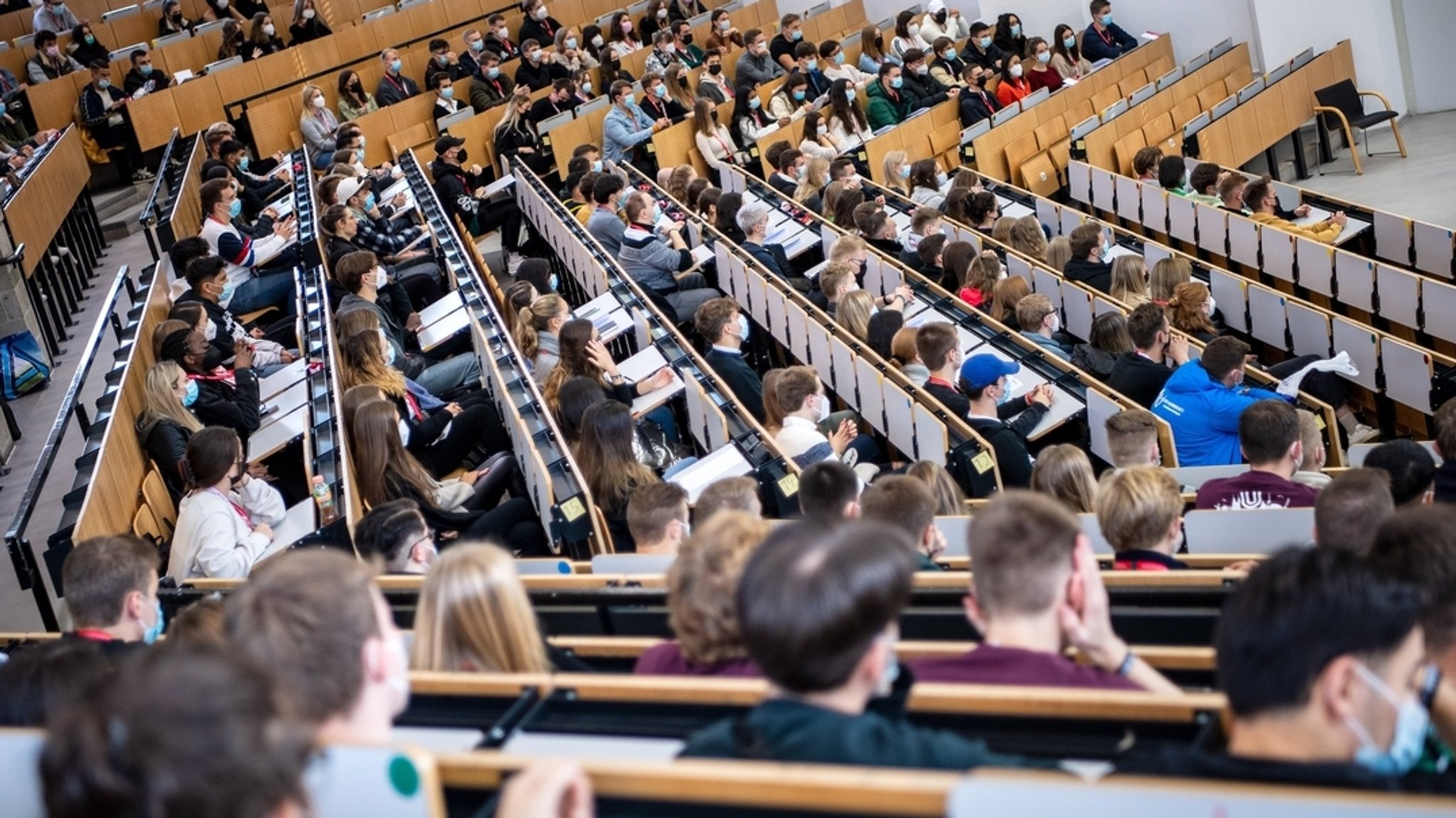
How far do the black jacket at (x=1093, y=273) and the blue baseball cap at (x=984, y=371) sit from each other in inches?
89.6

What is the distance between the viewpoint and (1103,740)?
180cm

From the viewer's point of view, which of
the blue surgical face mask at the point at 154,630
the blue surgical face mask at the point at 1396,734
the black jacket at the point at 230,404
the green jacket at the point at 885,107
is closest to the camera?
the blue surgical face mask at the point at 1396,734

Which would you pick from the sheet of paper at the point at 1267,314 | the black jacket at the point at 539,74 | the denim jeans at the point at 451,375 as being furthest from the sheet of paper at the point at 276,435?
the black jacket at the point at 539,74

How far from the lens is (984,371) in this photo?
5277mm

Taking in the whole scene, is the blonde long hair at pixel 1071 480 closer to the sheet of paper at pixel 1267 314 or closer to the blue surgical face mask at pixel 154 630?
the blue surgical face mask at pixel 154 630

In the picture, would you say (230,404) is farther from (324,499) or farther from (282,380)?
(324,499)

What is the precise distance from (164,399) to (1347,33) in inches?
426

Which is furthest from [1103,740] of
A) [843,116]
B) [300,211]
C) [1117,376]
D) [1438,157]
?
[1438,157]

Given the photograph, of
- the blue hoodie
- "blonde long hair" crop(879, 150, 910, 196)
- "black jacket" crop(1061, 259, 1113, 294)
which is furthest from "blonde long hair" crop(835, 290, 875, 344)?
"blonde long hair" crop(879, 150, 910, 196)

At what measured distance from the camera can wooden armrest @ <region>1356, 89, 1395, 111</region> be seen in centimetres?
1134

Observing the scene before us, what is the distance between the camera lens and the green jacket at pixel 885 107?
38.4 feet

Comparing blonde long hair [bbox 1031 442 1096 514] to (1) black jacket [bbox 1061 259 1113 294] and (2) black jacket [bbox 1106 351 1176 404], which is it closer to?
(2) black jacket [bbox 1106 351 1176 404]

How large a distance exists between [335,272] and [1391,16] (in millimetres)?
9767

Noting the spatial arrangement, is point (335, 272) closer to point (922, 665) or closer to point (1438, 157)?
point (922, 665)
